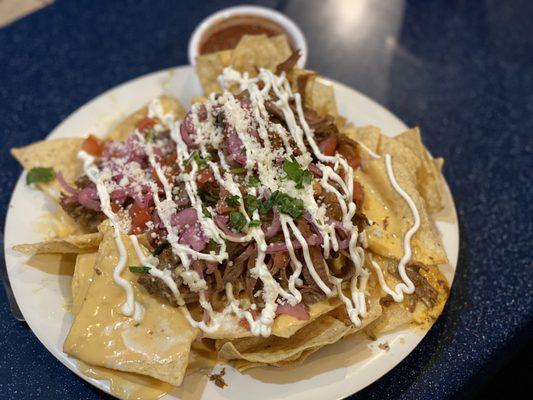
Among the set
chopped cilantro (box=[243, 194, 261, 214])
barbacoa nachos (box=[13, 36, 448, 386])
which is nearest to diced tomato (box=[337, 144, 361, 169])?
barbacoa nachos (box=[13, 36, 448, 386])

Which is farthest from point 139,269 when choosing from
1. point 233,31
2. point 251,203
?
point 233,31

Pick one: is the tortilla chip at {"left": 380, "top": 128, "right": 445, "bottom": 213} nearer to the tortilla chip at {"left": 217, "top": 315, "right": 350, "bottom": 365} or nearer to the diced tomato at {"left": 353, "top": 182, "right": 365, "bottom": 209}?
the diced tomato at {"left": 353, "top": 182, "right": 365, "bottom": 209}

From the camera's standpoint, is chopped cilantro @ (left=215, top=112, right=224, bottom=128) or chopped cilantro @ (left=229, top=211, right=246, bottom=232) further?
chopped cilantro @ (left=215, top=112, right=224, bottom=128)

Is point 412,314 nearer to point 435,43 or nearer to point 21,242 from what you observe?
point 21,242

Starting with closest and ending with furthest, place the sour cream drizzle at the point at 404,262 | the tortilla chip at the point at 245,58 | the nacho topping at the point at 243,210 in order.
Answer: the nacho topping at the point at 243,210 → the sour cream drizzle at the point at 404,262 → the tortilla chip at the point at 245,58

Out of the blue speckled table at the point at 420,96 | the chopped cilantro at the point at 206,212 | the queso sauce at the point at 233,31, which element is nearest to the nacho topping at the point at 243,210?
the chopped cilantro at the point at 206,212

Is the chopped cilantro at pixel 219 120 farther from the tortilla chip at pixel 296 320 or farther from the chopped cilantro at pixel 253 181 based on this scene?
the tortilla chip at pixel 296 320
